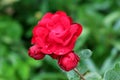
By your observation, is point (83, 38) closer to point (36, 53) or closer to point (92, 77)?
point (92, 77)

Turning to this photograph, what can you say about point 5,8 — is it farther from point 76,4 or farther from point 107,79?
point 107,79

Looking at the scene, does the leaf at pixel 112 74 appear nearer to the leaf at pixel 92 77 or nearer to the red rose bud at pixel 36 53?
the leaf at pixel 92 77

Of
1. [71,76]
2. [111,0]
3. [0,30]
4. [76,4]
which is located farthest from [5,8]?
[71,76]

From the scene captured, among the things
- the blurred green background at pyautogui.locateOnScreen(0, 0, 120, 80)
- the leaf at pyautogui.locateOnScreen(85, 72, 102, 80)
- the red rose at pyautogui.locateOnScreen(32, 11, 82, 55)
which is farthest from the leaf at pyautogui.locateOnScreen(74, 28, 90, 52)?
the red rose at pyautogui.locateOnScreen(32, 11, 82, 55)

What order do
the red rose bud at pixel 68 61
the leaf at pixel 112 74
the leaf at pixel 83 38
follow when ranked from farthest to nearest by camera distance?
the leaf at pixel 83 38 < the leaf at pixel 112 74 < the red rose bud at pixel 68 61

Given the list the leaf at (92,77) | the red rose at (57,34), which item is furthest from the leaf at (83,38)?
the red rose at (57,34)
